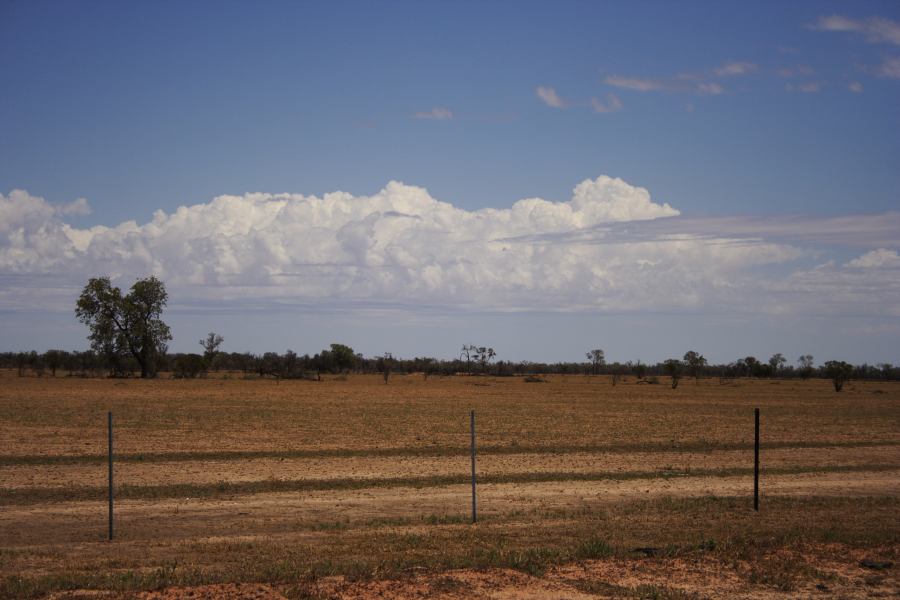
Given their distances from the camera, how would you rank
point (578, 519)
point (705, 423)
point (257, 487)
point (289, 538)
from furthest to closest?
point (705, 423) < point (257, 487) < point (578, 519) < point (289, 538)

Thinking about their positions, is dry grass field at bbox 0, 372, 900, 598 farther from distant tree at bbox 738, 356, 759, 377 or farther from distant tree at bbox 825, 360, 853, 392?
distant tree at bbox 738, 356, 759, 377

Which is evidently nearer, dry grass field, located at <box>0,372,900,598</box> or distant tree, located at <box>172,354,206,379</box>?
dry grass field, located at <box>0,372,900,598</box>

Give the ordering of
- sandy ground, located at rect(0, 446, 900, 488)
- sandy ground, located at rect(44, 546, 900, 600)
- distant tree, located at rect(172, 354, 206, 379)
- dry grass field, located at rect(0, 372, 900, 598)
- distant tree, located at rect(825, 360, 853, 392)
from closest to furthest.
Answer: sandy ground, located at rect(44, 546, 900, 600)
dry grass field, located at rect(0, 372, 900, 598)
sandy ground, located at rect(0, 446, 900, 488)
distant tree, located at rect(825, 360, 853, 392)
distant tree, located at rect(172, 354, 206, 379)

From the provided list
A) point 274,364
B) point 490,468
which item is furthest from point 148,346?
point 490,468

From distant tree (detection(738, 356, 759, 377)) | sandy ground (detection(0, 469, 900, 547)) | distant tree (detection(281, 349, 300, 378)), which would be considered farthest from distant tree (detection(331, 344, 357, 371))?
sandy ground (detection(0, 469, 900, 547))

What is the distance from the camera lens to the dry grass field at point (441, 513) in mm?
10852

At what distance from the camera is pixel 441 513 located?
1658cm

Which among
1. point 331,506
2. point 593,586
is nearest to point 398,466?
point 331,506

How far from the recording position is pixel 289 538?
13.7 m

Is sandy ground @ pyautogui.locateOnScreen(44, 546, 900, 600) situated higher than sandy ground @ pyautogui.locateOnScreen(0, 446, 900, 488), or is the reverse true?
sandy ground @ pyautogui.locateOnScreen(44, 546, 900, 600)

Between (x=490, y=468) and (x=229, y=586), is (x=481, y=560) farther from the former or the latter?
(x=490, y=468)

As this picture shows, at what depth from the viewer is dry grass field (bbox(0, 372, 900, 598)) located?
10852mm

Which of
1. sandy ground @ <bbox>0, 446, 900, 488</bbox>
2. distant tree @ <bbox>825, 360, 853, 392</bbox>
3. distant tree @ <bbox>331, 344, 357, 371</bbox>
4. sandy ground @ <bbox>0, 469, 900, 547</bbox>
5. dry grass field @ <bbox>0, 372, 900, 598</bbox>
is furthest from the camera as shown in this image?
distant tree @ <bbox>331, 344, 357, 371</bbox>

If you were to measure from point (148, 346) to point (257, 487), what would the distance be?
91042 mm
